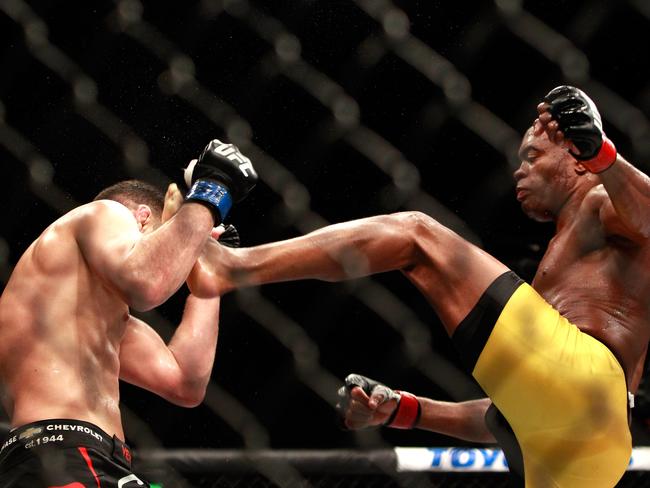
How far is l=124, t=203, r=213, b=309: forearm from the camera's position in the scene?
5.49 ft

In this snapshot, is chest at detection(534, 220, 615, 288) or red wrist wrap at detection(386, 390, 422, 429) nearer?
chest at detection(534, 220, 615, 288)

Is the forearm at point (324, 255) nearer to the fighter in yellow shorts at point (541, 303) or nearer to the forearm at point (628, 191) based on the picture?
the fighter in yellow shorts at point (541, 303)

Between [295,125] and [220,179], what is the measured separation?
6.95 ft

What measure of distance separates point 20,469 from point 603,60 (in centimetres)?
276

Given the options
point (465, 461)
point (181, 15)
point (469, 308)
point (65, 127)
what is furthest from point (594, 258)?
point (65, 127)

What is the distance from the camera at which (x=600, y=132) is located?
1785mm

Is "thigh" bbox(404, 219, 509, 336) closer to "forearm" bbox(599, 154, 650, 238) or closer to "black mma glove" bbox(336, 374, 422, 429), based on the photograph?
"forearm" bbox(599, 154, 650, 238)

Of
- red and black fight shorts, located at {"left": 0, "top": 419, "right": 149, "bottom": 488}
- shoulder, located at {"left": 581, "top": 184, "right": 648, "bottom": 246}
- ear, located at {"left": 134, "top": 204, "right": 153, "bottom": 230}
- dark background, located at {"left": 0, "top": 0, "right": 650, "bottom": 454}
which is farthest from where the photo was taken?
dark background, located at {"left": 0, "top": 0, "right": 650, "bottom": 454}

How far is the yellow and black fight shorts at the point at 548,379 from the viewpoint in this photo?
6.11 feet

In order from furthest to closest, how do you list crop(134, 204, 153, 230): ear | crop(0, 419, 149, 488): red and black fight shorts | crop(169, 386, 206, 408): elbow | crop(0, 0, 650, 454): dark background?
crop(0, 0, 650, 454): dark background < crop(169, 386, 206, 408): elbow < crop(134, 204, 153, 230): ear < crop(0, 419, 149, 488): red and black fight shorts

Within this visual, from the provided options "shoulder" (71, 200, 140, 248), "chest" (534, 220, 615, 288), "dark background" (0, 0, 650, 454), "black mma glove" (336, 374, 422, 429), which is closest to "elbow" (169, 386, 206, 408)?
"black mma glove" (336, 374, 422, 429)

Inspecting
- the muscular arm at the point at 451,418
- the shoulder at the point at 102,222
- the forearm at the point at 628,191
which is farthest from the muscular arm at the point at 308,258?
the muscular arm at the point at 451,418

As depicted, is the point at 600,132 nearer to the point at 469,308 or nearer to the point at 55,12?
the point at 469,308

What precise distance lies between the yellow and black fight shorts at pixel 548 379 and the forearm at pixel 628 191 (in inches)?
9.7
